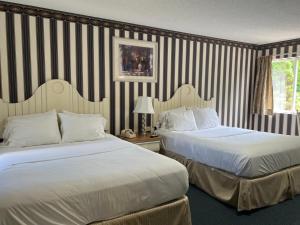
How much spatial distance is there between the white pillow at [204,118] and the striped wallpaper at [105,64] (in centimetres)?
57

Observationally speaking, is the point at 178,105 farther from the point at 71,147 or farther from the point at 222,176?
the point at 71,147

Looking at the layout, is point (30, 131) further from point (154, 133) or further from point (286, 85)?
point (286, 85)

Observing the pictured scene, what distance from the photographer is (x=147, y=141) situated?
3.48 meters

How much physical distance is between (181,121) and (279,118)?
8.08ft

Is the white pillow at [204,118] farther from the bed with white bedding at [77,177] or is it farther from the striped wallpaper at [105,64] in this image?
the bed with white bedding at [77,177]

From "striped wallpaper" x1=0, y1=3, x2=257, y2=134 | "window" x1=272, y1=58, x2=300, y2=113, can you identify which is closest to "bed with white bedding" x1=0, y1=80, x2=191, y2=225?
"striped wallpaper" x1=0, y1=3, x2=257, y2=134

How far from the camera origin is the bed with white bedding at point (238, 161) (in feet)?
8.26

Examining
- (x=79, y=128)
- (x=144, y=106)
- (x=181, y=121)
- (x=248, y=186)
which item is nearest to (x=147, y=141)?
(x=144, y=106)

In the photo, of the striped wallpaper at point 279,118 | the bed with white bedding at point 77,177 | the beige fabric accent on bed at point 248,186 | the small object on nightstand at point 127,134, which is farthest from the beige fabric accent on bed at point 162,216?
the striped wallpaper at point 279,118

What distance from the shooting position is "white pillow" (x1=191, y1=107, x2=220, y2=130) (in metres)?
4.04

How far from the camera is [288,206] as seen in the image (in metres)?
2.69

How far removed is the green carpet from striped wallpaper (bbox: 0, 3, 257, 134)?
173cm

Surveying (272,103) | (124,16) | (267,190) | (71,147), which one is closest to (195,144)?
(267,190)

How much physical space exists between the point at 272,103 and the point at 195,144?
2751 mm
